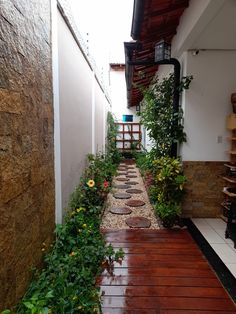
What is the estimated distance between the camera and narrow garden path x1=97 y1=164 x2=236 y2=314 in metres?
1.91

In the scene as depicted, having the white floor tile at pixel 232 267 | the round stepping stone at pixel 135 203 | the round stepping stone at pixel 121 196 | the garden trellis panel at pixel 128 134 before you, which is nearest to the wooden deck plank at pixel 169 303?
the white floor tile at pixel 232 267

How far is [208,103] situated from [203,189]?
4.51 ft

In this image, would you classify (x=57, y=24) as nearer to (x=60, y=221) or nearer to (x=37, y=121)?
(x=37, y=121)

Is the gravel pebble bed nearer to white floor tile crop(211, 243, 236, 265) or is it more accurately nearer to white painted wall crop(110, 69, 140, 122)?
white floor tile crop(211, 243, 236, 265)

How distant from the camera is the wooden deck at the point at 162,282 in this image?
74.9 inches

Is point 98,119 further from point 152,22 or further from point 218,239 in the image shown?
point 218,239

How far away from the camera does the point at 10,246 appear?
4.28 feet

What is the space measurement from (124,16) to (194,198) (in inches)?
178

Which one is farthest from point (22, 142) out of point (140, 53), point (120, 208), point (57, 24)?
point (140, 53)

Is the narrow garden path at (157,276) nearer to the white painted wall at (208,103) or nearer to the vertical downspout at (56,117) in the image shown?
the vertical downspout at (56,117)

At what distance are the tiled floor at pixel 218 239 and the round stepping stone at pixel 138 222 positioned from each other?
0.76 m

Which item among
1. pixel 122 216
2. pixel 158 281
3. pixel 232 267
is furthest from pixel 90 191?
pixel 232 267

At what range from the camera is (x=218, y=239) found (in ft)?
10.3

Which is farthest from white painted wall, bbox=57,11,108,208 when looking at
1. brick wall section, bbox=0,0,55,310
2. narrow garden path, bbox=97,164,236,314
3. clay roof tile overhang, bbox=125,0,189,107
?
narrow garden path, bbox=97,164,236,314
